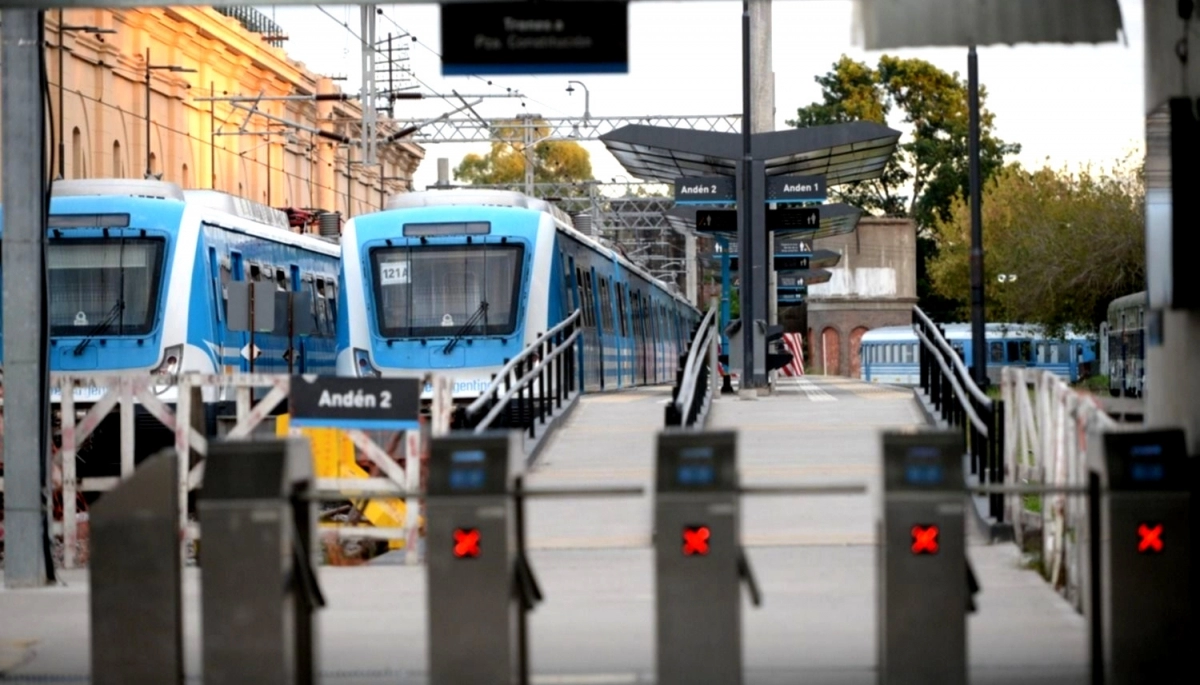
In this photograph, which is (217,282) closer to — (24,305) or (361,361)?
(361,361)

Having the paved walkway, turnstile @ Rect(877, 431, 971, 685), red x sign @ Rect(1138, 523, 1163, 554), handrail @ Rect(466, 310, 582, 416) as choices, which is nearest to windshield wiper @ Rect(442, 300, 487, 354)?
handrail @ Rect(466, 310, 582, 416)

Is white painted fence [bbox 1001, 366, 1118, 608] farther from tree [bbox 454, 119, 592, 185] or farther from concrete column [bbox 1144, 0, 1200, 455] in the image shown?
tree [bbox 454, 119, 592, 185]

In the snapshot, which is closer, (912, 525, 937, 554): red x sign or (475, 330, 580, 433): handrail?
(912, 525, 937, 554): red x sign

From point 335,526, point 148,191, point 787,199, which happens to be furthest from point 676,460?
point 787,199

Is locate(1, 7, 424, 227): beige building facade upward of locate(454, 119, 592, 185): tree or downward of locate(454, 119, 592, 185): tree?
downward

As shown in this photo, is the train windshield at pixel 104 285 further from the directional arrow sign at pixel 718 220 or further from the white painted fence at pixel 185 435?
the directional arrow sign at pixel 718 220

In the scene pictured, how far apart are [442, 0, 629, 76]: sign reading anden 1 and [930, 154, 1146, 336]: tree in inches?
1894

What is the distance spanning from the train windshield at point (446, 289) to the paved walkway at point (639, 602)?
15.6ft

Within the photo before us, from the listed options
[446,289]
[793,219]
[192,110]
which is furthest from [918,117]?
[446,289]

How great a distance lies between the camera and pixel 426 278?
2550 cm

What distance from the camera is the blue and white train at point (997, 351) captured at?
259 ft

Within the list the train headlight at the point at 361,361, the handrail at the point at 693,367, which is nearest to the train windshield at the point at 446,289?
the train headlight at the point at 361,361

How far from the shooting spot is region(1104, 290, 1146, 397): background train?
170ft

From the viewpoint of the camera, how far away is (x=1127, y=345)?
54.5 metres
